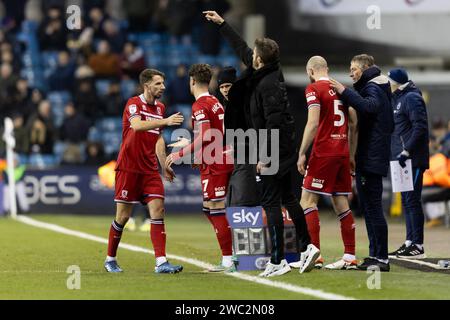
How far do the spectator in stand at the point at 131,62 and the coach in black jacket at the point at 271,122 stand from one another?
15.4m

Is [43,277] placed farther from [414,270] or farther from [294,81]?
[294,81]

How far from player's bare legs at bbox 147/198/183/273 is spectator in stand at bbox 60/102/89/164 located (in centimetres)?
1307

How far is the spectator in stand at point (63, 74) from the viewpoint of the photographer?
26469 millimetres

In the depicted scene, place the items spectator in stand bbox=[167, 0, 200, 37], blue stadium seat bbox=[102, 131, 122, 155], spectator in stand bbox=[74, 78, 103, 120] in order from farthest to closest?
spectator in stand bbox=[167, 0, 200, 37]
blue stadium seat bbox=[102, 131, 122, 155]
spectator in stand bbox=[74, 78, 103, 120]

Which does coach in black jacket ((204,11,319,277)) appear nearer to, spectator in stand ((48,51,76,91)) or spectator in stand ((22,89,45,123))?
spectator in stand ((22,89,45,123))

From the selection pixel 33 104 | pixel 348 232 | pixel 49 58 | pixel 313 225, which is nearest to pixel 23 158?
pixel 33 104

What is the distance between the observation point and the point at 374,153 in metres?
11.7

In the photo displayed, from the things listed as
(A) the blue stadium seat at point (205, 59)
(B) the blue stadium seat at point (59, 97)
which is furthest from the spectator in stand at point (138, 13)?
(B) the blue stadium seat at point (59, 97)

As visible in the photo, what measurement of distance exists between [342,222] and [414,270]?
2.92 ft

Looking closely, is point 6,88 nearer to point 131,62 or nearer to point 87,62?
point 87,62

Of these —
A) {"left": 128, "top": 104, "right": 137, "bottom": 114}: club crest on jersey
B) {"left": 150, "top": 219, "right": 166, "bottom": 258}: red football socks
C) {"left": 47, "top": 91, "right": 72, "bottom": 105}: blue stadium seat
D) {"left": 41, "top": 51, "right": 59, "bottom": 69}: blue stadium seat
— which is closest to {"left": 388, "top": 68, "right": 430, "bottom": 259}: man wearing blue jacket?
{"left": 150, "top": 219, "right": 166, "bottom": 258}: red football socks

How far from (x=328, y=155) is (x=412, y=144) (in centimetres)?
234

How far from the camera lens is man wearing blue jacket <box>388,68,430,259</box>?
13586mm

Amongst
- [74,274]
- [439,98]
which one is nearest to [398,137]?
[74,274]
